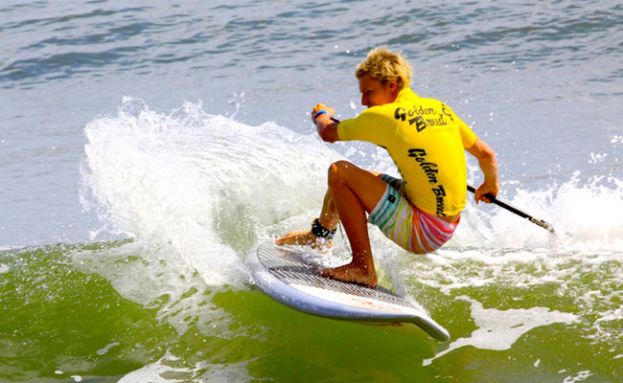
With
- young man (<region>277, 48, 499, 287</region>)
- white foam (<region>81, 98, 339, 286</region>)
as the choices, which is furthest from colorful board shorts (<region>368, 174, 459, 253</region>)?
white foam (<region>81, 98, 339, 286</region>)

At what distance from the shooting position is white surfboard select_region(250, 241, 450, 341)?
5039 mm

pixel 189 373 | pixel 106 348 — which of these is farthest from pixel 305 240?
pixel 106 348

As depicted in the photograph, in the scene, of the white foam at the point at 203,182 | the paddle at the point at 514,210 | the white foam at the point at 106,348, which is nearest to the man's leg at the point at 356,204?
the paddle at the point at 514,210

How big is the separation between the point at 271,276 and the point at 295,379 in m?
0.66

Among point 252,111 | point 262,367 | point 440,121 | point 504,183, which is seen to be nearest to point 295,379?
point 262,367

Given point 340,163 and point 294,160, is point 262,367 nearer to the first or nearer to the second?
point 340,163

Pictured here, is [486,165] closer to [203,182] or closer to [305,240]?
[305,240]

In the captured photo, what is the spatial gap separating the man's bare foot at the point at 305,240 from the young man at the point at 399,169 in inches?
19.1

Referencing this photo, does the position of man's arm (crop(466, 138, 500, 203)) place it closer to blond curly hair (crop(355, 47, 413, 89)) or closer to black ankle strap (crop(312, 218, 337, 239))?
blond curly hair (crop(355, 47, 413, 89))

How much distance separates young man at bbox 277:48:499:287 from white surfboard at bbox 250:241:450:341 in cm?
16

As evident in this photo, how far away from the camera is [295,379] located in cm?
516

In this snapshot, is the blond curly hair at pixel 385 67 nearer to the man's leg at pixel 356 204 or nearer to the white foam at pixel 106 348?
the man's leg at pixel 356 204

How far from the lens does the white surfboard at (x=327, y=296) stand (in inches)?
198

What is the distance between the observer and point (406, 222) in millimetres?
5539
